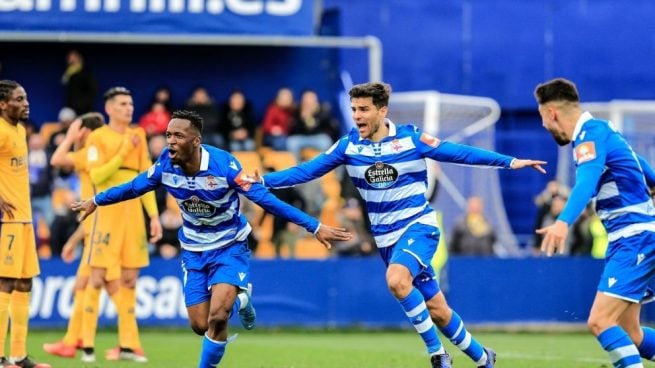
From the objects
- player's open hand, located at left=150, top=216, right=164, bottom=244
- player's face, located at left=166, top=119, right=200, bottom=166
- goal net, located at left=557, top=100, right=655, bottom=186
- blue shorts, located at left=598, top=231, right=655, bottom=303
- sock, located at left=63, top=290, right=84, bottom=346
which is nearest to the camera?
blue shorts, located at left=598, top=231, right=655, bottom=303

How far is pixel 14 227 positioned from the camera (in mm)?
11484

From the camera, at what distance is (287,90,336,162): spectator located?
2120 cm

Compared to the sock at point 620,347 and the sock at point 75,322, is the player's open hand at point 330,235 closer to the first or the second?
the sock at point 620,347

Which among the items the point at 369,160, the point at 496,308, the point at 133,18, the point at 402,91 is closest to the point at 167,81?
the point at 133,18

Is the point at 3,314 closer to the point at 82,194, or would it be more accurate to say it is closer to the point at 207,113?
the point at 82,194

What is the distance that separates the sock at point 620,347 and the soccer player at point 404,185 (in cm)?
183

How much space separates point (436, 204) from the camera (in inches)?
805

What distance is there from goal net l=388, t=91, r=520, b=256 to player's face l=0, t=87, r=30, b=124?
31.2 ft

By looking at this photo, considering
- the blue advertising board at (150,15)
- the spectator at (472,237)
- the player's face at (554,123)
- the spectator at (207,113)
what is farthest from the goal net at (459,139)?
the player's face at (554,123)

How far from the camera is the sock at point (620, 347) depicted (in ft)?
28.4

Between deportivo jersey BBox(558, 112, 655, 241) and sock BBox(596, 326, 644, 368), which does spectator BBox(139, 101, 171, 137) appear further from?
sock BBox(596, 326, 644, 368)

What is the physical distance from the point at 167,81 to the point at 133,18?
98.3 inches

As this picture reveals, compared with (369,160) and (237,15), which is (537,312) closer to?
(237,15)

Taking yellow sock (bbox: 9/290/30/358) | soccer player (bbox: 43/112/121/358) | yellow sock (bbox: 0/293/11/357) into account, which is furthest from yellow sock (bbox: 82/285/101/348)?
yellow sock (bbox: 0/293/11/357)
